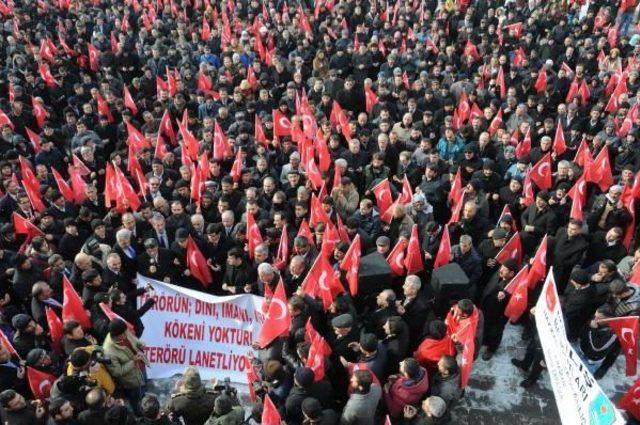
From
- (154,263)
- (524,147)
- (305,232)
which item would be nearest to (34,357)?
(154,263)

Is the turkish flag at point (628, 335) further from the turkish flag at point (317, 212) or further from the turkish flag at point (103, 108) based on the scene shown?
the turkish flag at point (103, 108)

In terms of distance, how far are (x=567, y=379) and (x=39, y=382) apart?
4829 mm

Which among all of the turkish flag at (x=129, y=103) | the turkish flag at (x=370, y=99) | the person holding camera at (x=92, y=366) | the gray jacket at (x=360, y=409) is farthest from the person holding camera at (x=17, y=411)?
the turkish flag at (x=370, y=99)

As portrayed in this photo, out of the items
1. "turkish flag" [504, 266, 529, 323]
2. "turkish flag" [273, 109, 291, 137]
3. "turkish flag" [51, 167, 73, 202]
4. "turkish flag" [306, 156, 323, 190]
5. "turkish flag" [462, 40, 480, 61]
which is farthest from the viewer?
"turkish flag" [462, 40, 480, 61]

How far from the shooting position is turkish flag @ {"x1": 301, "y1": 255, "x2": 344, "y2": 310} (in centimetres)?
591

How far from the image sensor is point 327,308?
587 centimetres

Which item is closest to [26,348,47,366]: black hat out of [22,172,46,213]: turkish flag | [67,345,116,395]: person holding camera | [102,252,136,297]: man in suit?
Result: [67,345,116,395]: person holding camera

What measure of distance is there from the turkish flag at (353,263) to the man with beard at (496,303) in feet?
5.20

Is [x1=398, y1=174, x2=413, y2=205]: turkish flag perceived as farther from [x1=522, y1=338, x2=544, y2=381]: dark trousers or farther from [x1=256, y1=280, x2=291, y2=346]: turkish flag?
[x1=256, y1=280, x2=291, y2=346]: turkish flag

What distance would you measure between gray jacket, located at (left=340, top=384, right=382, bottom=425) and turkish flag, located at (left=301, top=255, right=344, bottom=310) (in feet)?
4.75

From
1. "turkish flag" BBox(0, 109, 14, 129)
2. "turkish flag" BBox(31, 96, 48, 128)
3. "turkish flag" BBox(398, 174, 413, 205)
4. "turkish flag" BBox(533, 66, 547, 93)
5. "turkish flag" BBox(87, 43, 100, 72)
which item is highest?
"turkish flag" BBox(87, 43, 100, 72)

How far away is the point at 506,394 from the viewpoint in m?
6.30

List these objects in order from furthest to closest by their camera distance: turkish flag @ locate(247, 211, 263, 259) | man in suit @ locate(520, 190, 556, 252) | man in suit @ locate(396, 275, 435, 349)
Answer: man in suit @ locate(520, 190, 556, 252)
turkish flag @ locate(247, 211, 263, 259)
man in suit @ locate(396, 275, 435, 349)

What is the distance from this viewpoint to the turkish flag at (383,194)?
803 cm
